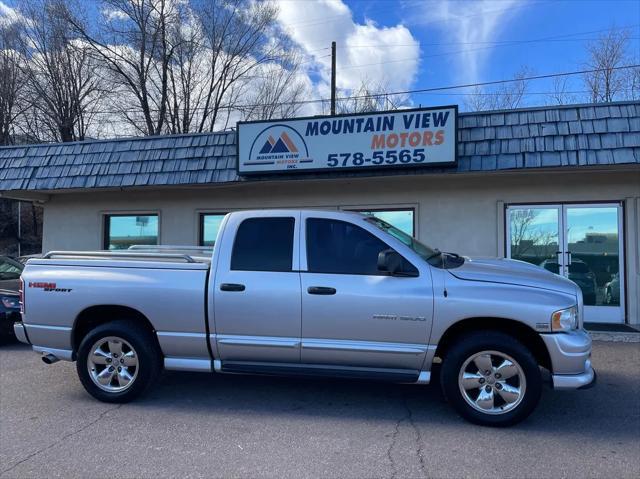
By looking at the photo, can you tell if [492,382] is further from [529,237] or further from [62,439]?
[529,237]

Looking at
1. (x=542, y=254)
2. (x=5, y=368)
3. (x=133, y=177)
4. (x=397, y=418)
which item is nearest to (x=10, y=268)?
(x=133, y=177)

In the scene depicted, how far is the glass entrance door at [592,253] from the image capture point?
27.3ft

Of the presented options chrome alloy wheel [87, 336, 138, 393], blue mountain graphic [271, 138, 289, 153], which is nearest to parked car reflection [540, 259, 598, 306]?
blue mountain graphic [271, 138, 289, 153]

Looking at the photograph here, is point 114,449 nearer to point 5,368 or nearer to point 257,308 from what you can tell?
point 257,308

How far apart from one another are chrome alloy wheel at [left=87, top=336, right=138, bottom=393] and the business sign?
4723mm

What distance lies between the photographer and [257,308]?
4.58m

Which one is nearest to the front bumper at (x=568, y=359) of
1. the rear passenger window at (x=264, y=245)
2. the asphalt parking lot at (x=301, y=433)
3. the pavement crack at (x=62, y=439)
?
the asphalt parking lot at (x=301, y=433)

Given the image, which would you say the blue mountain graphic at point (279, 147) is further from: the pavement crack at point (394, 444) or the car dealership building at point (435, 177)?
the pavement crack at point (394, 444)

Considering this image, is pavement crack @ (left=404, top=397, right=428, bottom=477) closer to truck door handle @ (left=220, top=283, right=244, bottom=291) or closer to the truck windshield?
the truck windshield

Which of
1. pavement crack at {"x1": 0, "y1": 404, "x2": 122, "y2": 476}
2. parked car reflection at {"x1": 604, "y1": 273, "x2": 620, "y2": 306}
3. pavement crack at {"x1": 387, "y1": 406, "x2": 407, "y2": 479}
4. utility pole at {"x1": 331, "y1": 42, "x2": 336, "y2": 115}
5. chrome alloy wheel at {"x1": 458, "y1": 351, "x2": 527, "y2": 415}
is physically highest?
utility pole at {"x1": 331, "y1": 42, "x2": 336, "y2": 115}

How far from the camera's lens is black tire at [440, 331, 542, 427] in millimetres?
4090

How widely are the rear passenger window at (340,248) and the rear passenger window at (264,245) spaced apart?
9.0 inches

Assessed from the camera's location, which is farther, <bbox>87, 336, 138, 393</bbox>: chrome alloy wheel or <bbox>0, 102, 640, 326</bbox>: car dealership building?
<bbox>0, 102, 640, 326</bbox>: car dealership building

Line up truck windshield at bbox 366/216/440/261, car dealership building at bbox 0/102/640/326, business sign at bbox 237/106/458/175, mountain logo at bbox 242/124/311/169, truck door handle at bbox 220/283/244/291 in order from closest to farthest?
1. truck door handle at bbox 220/283/244/291
2. truck windshield at bbox 366/216/440/261
3. car dealership building at bbox 0/102/640/326
4. business sign at bbox 237/106/458/175
5. mountain logo at bbox 242/124/311/169
